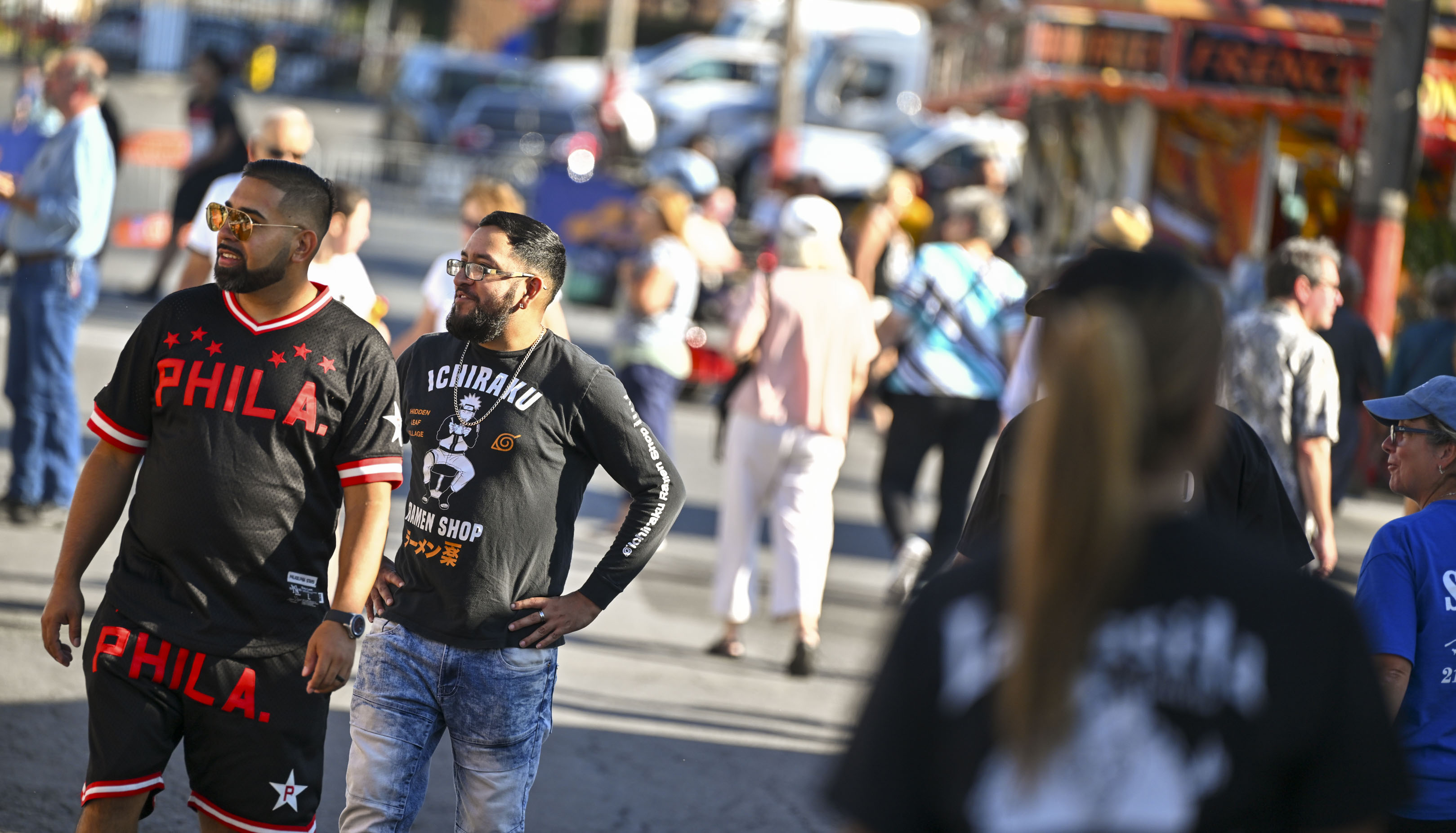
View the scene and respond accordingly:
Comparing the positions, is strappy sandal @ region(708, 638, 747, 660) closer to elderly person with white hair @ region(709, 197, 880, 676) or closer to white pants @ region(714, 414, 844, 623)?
elderly person with white hair @ region(709, 197, 880, 676)

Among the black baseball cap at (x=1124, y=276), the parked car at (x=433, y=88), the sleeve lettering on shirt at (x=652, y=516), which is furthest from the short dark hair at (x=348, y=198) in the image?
the parked car at (x=433, y=88)

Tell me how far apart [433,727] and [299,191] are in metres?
1.27

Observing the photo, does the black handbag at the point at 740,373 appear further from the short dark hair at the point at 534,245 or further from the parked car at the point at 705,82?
the parked car at the point at 705,82

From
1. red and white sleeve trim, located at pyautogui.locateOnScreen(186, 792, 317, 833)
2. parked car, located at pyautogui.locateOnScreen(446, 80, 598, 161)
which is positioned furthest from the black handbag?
parked car, located at pyautogui.locateOnScreen(446, 80, 598, 161)

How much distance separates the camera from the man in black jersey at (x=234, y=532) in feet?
10.9

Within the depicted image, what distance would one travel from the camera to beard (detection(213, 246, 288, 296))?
3428mm

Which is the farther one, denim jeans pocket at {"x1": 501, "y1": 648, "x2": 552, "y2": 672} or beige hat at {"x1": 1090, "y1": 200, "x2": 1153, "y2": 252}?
beige hat at {"x1": 1090, "y1": 200, "x2": 1153, "y2": 252}

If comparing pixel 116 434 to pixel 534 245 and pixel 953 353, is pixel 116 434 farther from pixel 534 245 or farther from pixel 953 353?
pixel 953 353

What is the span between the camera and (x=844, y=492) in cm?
1076

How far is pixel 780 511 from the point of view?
6824 mm

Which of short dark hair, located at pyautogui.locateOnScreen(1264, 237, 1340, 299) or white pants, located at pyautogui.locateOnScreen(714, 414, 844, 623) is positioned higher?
short dark hair, located at pyautogui.locateOnScreen(1264, 237, 1340, 299)

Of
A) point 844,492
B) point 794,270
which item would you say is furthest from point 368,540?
point 844,492

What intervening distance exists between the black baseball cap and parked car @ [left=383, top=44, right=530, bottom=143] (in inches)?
1226

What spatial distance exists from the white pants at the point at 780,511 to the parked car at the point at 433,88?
2622 centimetres
